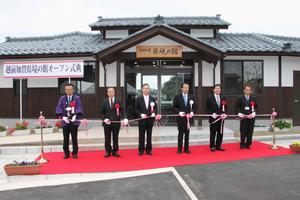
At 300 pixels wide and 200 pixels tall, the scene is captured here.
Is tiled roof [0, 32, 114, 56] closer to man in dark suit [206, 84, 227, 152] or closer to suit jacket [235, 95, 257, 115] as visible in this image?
man in dark suit [206, 84, 227, 152]

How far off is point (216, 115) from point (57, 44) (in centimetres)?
842

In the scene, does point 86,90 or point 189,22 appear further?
point 189,22

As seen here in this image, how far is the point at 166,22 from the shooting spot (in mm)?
14492

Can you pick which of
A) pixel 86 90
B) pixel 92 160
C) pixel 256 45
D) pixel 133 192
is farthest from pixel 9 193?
pixel 256 45

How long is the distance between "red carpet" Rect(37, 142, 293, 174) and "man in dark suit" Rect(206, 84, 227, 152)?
0.30 m

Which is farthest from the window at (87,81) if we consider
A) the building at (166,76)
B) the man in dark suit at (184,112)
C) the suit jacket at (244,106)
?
the suit jacket at (244,106)

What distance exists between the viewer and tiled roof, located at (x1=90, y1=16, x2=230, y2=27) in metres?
13.5

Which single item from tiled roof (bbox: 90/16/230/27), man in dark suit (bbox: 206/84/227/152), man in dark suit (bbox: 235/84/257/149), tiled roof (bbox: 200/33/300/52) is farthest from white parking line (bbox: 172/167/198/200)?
tiled roof (bbox: 90/16/230/27)

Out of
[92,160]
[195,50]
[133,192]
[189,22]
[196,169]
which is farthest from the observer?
[189,22]

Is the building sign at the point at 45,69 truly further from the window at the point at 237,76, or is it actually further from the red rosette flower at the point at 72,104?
the window at the point at 237,76

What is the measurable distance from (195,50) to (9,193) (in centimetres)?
767

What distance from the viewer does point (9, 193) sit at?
519cm

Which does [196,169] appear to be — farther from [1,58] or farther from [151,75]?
[1,58]

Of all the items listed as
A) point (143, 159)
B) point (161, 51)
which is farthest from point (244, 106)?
point (161, 51)
